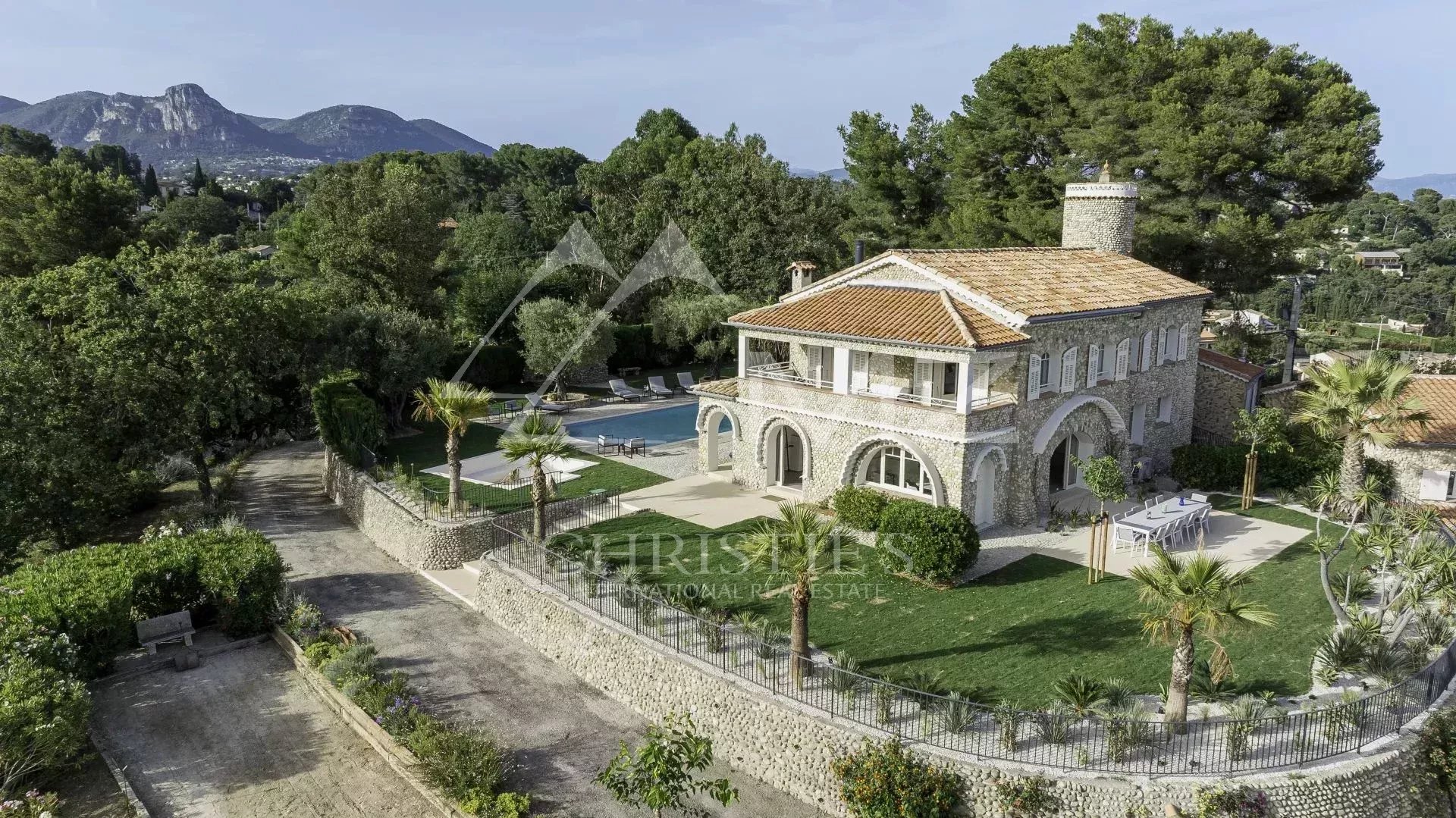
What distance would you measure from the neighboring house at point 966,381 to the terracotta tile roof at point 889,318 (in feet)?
0.19

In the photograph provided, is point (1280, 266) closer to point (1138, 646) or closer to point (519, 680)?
point (1138, 646)

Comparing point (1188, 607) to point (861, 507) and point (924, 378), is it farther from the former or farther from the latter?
point (924, 378)

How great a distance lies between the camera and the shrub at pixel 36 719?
13438mm

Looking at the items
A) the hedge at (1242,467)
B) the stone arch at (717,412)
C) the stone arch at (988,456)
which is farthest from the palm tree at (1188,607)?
the stone arch at (717,412)

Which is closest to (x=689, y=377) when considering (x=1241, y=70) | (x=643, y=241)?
(x=643, y=241)

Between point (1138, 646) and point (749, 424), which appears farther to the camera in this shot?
point (749, 424)

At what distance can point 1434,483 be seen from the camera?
24781 millimetres

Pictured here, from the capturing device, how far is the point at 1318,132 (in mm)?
34250

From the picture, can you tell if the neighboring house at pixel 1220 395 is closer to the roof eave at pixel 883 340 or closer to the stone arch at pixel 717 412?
the roof eave at pixel 883 340

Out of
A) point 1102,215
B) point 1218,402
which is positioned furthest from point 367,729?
point 1218,402

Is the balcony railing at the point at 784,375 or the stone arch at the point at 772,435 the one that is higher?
the balcony railing at the point at 784,375

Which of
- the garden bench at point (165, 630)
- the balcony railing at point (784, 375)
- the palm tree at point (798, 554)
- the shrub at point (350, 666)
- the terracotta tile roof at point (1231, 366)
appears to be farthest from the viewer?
the terracotta tile roof at point (1231, 366)

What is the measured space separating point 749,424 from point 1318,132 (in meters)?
26.2

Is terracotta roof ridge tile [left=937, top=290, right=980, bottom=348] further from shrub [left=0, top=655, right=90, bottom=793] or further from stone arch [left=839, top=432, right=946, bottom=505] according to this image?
shrub [left=0, top=655, right=90, bottom=793]
